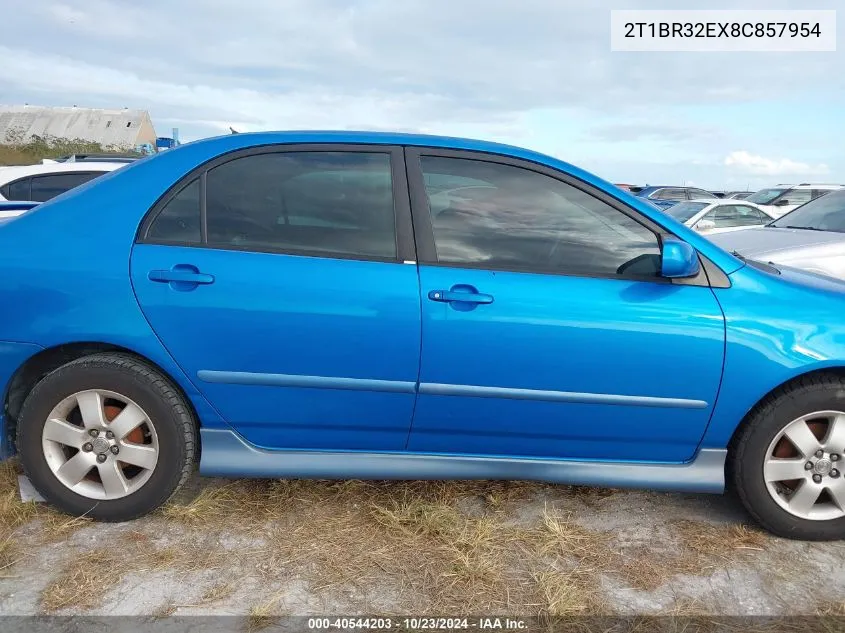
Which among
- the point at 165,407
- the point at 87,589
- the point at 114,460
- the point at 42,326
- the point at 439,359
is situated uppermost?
the point at 42,326

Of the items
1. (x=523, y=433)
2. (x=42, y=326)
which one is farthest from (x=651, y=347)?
(x=42, y=326)

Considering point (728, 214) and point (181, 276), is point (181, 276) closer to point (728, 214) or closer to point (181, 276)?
point (181, 276)

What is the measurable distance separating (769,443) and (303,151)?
7.06ft

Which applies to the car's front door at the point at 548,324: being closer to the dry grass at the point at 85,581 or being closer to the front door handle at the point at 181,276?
the front door handle at the point at 181,276

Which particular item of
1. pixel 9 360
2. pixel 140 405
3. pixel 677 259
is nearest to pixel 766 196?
pixel 677 259

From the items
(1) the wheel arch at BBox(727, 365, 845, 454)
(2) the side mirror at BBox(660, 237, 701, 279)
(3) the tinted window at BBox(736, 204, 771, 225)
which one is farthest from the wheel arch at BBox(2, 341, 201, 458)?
(3) the tinted window at BBox(736, 204, 771, 225)

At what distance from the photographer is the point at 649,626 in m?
1.90

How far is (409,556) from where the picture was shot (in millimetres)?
2215

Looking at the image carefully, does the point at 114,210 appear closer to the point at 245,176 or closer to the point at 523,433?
the point at 245,176

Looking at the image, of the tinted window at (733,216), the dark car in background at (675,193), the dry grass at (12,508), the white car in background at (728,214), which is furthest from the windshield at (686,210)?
the dry grass at (12,508)

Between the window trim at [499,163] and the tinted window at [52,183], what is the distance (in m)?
4.78

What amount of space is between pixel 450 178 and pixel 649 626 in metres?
1.73

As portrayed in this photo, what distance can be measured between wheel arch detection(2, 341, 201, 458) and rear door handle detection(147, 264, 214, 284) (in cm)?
32

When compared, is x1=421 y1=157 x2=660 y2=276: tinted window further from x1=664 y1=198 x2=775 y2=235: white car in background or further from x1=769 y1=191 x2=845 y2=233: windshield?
x1=664 y1=198 x2=775 y2=235: white car in background
